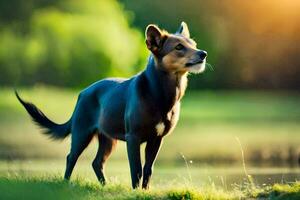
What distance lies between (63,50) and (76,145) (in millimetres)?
30036

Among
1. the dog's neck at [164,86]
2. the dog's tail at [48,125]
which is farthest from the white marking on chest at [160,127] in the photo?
the dog's tail at [48,125]

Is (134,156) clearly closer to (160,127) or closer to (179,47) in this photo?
(160,127)

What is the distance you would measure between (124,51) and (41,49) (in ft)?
14.1

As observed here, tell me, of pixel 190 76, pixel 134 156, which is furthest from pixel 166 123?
pixel 190 76

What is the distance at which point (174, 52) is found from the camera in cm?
1066

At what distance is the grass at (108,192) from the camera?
10.1 metres

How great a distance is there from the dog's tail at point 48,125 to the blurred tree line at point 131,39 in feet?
83.0

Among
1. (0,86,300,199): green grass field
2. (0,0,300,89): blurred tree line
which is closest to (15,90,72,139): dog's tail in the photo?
(0,86,300,199): green grass field

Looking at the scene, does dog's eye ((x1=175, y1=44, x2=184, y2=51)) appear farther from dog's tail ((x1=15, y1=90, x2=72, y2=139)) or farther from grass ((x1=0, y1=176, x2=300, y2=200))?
dog's tail ((x1=15, y1=90, x2=72, y2=139))

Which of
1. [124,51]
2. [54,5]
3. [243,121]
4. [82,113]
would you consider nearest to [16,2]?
[54,5]

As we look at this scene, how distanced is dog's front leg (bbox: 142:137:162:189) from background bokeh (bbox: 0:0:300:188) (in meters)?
4.92

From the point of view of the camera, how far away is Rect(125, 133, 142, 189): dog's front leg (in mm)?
10828

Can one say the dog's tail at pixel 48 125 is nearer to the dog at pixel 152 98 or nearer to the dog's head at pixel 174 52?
the dog at pixel 152 98

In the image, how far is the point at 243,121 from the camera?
125ft
